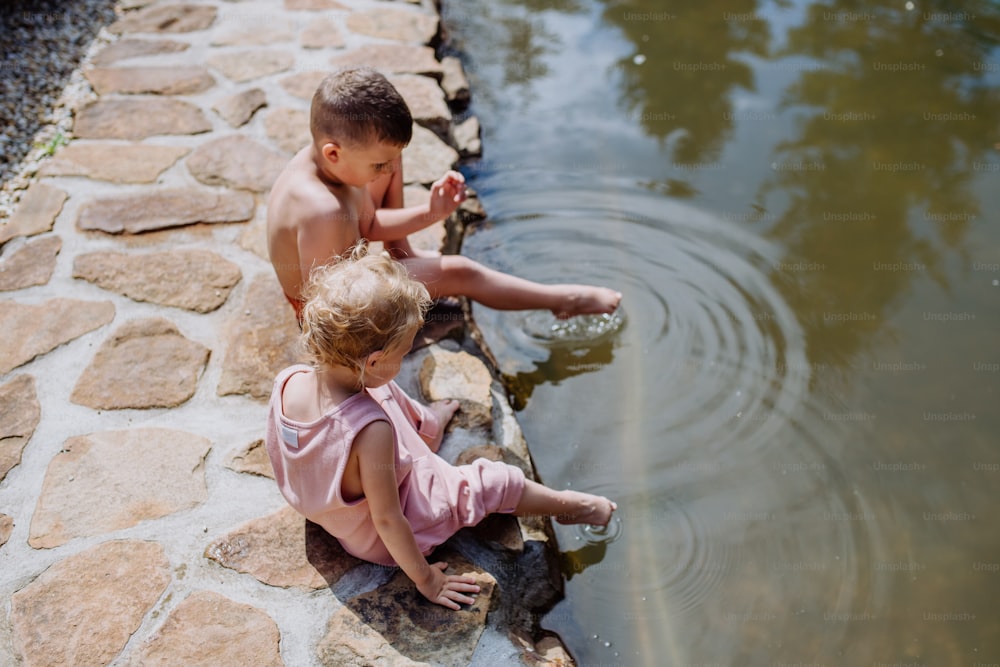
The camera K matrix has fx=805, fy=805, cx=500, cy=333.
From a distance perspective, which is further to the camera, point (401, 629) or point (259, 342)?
point (259, 342)

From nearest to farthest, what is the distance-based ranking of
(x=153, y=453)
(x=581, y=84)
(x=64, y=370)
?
(x=153, y=453) → (x=64, y=370) → (x=581, y=84)

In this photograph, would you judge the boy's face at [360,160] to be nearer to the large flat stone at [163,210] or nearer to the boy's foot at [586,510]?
the large flat stone at [163,210]

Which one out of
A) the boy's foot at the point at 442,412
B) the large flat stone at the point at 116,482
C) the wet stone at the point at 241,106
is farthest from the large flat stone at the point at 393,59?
the large flat stone at the point at 116,482

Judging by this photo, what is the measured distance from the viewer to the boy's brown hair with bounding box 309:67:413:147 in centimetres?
249

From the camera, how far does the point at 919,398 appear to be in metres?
3.36

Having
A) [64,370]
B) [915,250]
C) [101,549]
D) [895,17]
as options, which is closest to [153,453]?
[101,549]

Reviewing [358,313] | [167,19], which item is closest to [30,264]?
[358,313]

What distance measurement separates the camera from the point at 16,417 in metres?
2.65

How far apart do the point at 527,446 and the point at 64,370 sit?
66.1 inches

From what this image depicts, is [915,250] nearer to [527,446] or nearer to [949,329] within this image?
[949,329]

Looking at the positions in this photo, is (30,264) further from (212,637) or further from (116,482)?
(212,637)

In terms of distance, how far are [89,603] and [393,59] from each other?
3433mm

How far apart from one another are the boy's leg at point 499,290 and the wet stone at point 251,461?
0.89 meters

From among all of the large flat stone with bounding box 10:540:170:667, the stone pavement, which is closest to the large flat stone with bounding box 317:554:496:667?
the stone pavement
